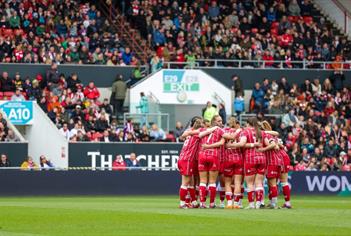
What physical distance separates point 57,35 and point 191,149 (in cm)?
2210

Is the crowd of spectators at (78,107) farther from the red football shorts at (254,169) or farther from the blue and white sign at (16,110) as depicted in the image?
the red football shorts at (254,169)

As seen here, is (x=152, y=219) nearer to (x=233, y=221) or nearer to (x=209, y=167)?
(x=233, y=221)

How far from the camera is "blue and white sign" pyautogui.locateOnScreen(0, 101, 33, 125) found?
45.6 meters

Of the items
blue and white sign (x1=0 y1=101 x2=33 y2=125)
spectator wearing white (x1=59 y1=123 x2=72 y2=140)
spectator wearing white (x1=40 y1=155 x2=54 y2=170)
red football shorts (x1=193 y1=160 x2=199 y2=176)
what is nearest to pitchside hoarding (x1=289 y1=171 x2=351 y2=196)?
spectator wearing white (x1=59 y1=123 x2=72 y2=140)

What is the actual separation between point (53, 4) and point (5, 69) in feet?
14.5

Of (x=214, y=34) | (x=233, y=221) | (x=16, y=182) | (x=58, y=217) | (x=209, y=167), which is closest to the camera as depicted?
(x=233, y=221)

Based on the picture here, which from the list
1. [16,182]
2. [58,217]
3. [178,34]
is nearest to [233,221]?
[58,217]

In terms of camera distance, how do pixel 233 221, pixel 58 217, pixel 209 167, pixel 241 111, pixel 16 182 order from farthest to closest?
pixel 241 111
pixel 16 182
pixel 209 167
pixel 58 217
pixel 233 221

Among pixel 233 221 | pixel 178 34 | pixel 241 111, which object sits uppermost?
pixel 178 34

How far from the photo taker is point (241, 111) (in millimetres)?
49594

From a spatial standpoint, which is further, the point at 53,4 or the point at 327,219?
the point at 53,4

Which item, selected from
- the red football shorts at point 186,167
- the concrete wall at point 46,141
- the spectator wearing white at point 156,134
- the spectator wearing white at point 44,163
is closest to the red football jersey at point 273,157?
the red football shorts at point 186,167

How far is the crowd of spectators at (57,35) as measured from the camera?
157 ft

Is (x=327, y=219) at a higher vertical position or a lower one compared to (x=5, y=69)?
lower
